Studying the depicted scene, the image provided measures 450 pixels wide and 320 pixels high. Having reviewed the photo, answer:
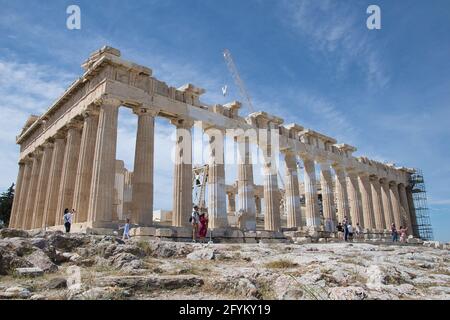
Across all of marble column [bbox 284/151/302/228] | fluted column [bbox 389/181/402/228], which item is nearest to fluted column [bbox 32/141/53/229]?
marble column [bbox 284/151/302/228]

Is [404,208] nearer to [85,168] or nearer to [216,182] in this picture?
[216,182]

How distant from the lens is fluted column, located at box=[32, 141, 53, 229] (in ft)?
95.5

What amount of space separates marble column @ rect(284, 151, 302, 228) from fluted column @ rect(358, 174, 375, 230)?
11.5 meters

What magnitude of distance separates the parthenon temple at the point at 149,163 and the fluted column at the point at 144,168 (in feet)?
0.20

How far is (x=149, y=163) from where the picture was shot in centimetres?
2292

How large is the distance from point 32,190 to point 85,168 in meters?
13.1

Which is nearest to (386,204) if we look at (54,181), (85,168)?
(85,168)

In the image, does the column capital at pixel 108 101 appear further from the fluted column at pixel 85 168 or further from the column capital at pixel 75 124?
the column capital at pixel 75 124

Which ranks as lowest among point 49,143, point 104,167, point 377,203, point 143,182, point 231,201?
point 143,182

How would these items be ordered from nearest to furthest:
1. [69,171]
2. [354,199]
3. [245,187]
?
[69,171] → [245,187] → [354,199]

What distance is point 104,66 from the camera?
2300 centimetres

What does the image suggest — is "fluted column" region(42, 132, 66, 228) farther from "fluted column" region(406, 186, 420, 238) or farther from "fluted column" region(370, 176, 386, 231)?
"fluted column" region(406, 186, 420, 238)

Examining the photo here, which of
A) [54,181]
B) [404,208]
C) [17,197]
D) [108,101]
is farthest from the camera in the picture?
[404,208]

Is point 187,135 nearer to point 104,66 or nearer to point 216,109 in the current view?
point 216,109
